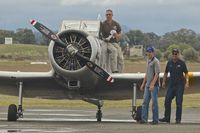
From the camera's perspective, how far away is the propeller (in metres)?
14.5

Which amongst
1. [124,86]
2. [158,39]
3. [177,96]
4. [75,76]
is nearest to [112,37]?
[124,86]

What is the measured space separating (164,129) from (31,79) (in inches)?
208

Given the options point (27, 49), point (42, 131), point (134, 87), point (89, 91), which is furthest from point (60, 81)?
point (27, 49)

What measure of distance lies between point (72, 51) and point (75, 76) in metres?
0.69

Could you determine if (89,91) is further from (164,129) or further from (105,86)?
(164,129)

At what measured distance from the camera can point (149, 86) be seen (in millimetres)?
14125

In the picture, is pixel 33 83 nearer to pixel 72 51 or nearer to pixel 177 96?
pixel 72 51

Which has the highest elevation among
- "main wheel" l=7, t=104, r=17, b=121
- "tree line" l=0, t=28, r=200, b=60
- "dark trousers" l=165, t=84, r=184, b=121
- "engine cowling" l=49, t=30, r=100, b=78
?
"tree line" l=0, t=28, r=200, b=60

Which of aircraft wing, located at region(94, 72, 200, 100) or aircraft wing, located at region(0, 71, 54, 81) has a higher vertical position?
aircraft wing, located at region(0, 71, 54, 81)

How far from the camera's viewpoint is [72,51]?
14.5 metres

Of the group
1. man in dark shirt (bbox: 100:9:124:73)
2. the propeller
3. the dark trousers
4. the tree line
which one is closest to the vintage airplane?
the propeller

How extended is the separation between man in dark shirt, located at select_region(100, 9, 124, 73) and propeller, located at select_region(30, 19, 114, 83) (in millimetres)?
873

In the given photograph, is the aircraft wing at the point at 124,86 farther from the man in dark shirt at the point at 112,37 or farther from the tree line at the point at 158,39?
the tree line at the point at 158,39

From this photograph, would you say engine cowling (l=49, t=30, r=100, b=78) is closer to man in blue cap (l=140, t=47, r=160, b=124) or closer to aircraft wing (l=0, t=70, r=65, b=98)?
aircraft wing (l=0, t=70, r=65, b=98)
